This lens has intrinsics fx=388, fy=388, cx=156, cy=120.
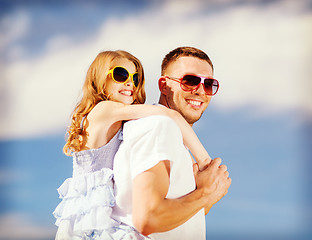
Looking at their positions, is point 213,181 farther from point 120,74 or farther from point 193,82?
point 120,74

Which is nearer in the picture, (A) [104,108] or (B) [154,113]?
(B) [154,113]

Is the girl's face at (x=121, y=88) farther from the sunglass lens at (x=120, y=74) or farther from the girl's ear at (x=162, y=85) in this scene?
the girl's ear at (x=162, y=85)

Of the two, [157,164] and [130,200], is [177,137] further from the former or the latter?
[130,200]

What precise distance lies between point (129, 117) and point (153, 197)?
3.12 ft

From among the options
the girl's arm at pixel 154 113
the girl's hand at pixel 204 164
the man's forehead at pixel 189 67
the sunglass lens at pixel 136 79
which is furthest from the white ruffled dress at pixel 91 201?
the man's forehead at pixel 189 67

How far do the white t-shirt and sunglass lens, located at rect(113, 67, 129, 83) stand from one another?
94cm

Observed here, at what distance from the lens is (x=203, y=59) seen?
10.1 feet

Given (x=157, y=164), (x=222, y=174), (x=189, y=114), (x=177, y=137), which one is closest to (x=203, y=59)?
(x=189, y=114)

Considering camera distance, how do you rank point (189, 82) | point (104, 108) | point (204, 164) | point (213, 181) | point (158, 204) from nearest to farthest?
point (158, 204), point (213, 181), point (204, 164), point (104, 108), point (189, 82)

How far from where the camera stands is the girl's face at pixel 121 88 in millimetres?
2975

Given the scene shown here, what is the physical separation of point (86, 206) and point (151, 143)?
0.69 meters

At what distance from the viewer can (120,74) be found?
9.67ft

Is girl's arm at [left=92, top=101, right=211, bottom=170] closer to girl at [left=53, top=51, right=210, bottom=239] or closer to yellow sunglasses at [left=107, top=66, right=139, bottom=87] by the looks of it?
girl at [left=53, top=51, right=210, bottom=239]

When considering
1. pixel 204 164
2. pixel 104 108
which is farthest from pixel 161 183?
pixel 104 108
